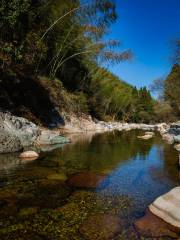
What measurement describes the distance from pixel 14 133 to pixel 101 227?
9994mm

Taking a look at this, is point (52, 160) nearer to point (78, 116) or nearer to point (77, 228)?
point (77, 228)

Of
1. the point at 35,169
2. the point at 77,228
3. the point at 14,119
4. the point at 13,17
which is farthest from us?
the point at 13,17

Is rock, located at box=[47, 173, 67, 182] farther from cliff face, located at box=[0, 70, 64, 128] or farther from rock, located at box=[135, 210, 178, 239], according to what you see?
cliff face, located at box=[0, 70, 64, 128]

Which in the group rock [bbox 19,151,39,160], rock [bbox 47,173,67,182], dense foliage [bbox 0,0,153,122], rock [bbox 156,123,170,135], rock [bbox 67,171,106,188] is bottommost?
rock [bbox 67,171,106,188]

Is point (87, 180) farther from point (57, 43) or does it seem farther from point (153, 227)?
point (57, 43)

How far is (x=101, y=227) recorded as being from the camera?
5.79 metres

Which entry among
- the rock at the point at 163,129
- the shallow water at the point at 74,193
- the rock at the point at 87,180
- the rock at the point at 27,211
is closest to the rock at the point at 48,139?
the shallow water at the point at 74,193

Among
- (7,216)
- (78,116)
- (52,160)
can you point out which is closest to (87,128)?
(78,116)

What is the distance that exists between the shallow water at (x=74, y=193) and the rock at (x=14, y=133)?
0.99m

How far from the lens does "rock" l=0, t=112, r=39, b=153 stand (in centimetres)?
1390

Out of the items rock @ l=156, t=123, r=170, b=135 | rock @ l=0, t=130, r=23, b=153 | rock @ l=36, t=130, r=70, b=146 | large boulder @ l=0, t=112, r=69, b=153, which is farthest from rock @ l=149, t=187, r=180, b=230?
rock @ l=156, t=123, r=170, b=135

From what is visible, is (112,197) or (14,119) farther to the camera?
(14,119)

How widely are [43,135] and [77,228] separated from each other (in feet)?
41.9

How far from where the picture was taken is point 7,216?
611cm
